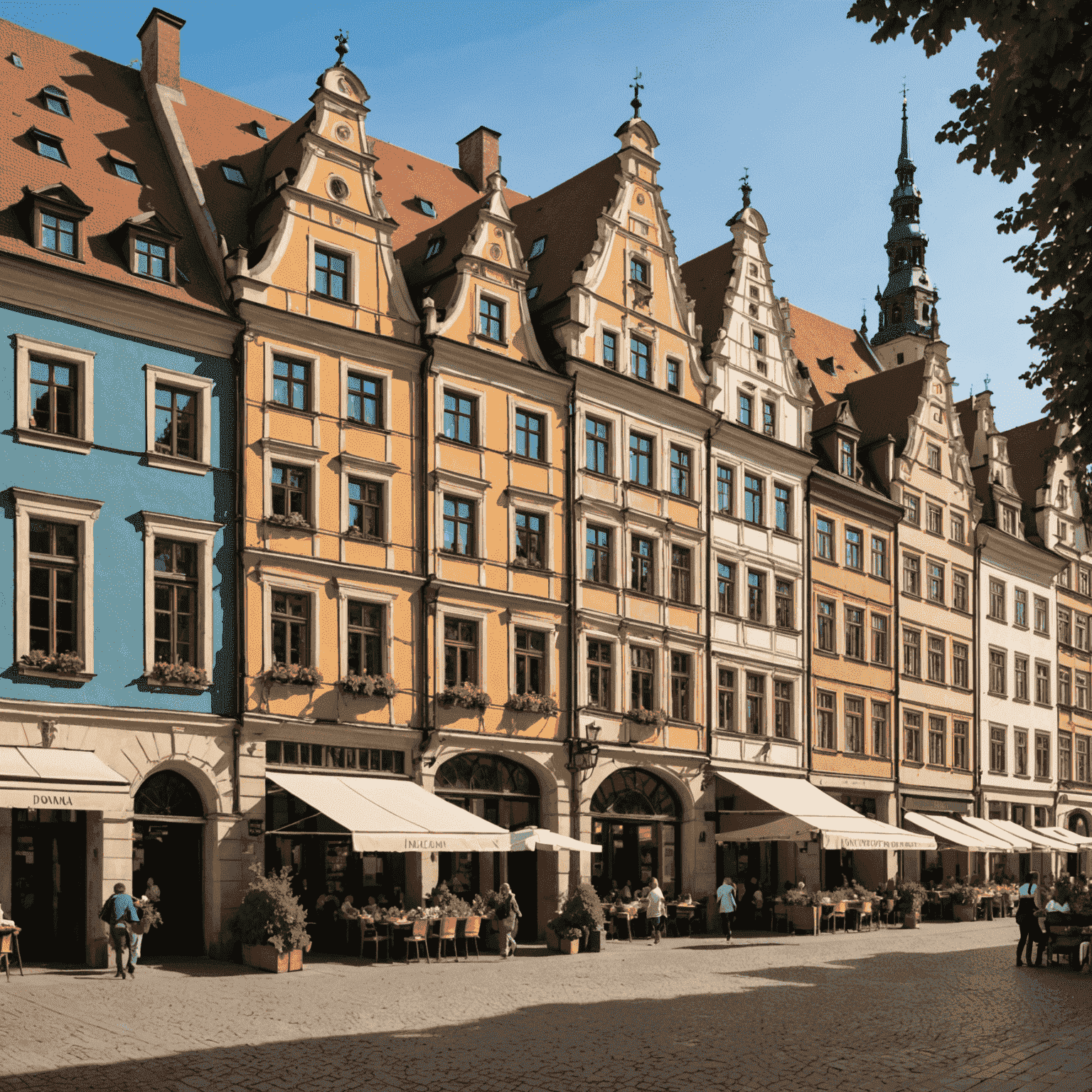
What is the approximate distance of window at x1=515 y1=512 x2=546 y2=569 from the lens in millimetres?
34281

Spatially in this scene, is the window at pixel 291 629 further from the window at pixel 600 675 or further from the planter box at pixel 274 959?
the window at pixel 600 675

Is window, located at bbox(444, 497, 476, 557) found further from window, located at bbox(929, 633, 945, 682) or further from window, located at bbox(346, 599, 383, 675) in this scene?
window, located at bbox(929, 633, 945, 682)

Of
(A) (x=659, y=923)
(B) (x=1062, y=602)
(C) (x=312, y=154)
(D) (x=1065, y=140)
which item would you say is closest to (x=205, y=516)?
(C) (x=312, y=154)

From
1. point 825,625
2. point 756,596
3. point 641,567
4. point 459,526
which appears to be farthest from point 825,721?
point 459,526

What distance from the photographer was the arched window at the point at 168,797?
88.5 feet

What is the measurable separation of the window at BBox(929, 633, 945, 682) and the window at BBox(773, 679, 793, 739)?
9.97m

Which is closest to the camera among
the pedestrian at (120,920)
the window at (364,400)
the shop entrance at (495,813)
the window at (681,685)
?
the pedestrian at (120,920)

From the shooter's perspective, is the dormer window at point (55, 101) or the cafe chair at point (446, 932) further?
the dormer window at point (55, 101)

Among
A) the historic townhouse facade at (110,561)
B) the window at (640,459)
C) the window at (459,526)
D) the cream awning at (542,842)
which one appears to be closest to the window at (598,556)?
the window at (640,459)

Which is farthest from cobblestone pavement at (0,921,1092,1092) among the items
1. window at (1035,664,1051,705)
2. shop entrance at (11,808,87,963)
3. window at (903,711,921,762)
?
window at (1035,664,1051,705)

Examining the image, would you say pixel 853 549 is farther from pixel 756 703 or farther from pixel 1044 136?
pixel 1044 136

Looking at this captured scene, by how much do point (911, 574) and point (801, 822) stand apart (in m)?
16.0

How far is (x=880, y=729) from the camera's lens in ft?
154

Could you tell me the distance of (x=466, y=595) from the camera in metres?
32.7
